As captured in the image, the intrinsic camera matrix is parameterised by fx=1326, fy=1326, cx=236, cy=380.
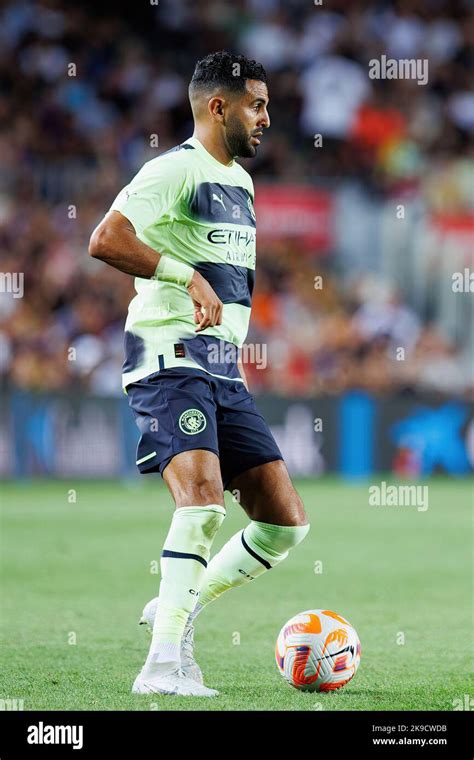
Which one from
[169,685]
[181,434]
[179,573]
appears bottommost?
[169,685]

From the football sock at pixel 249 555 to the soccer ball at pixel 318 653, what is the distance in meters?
0.33

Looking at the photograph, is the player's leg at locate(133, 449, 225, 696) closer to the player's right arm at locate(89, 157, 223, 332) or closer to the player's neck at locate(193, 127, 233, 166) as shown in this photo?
the player's right arm at locate(89, 157, 223, 332)

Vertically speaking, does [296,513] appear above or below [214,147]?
below

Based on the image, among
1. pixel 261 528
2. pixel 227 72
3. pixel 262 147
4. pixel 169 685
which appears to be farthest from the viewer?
pixel 262 147

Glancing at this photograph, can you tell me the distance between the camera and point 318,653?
5.73 meters

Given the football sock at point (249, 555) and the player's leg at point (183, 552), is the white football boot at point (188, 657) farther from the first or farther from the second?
the player's leg at point (183, 552)

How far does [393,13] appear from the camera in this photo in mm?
23047

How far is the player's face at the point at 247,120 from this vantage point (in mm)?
5859

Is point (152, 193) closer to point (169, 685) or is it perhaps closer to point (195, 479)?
point (195, 479)

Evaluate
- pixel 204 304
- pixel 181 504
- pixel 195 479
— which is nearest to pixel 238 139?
pixel 204 304

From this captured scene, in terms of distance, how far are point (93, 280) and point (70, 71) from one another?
4057mm

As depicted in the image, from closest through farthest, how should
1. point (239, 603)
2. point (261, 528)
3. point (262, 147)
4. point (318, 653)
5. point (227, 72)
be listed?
1. point (318, 653)
2. point (227, 72)
3. point (261, 528)
4. point (239, 603)
5. point (262, 147)

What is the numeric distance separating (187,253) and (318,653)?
1832mm

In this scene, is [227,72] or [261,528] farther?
[261,528]
